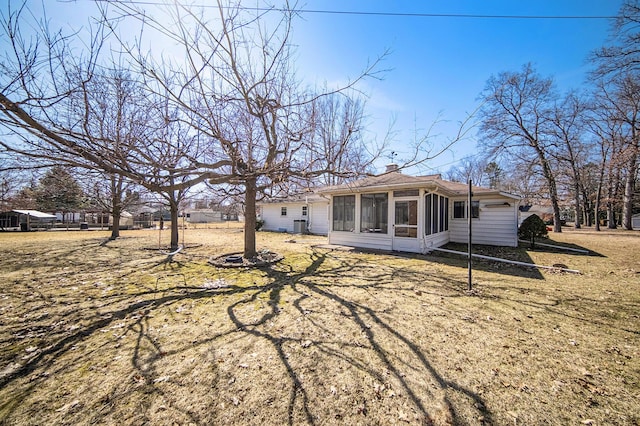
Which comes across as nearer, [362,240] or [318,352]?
[318,352]

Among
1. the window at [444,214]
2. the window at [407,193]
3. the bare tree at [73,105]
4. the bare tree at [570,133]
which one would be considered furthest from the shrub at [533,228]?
the bare tree at [570,133]

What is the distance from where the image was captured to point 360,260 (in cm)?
833

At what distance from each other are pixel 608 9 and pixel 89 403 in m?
15.6

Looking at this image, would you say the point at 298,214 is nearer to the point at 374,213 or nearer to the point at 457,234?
the point at 374,213

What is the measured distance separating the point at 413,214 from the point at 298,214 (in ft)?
39.6

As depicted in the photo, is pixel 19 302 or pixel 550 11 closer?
pixel 19 302

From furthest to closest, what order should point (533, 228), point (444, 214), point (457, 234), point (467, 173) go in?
point (467, 173) < point (457, 234) < point (444, 214) < point (533, 228)

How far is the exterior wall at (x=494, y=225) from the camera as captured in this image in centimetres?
1094

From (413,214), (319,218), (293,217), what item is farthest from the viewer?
(293,217)

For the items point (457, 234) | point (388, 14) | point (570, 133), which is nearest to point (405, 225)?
point (457, 234)

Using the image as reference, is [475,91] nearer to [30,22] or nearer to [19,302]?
[30,22]

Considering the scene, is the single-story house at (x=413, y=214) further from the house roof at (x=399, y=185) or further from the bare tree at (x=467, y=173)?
the bare tree at (x=467, y=173)

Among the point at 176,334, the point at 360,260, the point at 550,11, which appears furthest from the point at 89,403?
the point at 550,11

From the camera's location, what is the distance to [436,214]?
413 inches
